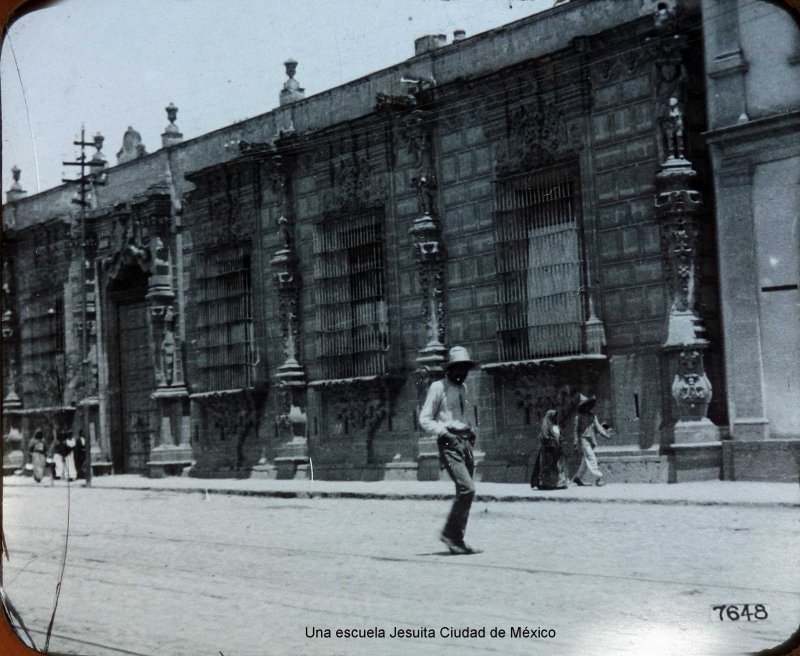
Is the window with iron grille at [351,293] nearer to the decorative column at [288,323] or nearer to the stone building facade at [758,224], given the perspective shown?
the decorative column at [288,323]

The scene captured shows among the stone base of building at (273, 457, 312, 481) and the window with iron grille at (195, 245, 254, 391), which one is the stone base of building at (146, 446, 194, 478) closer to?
the window with iron grille at (195, 245, 254, 391)

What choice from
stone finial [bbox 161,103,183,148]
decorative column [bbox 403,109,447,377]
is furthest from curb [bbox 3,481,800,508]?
stone finial [bbox 161,103,183,148]

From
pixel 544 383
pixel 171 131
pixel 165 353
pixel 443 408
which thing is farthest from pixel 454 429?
pixel 165 353

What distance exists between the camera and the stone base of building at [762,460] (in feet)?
17.8

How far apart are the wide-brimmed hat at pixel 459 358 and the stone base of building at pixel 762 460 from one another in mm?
1695

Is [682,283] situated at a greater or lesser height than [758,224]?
lesser

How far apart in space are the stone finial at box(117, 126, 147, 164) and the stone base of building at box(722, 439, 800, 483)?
14.5ft

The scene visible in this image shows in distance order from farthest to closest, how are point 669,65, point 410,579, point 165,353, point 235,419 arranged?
point 235,419
point 165,353
point 669,65
point 410,579

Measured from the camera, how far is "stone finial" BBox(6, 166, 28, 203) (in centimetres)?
659

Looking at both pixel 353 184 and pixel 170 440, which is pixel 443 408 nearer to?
pixel 353 184

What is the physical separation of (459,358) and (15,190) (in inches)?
122

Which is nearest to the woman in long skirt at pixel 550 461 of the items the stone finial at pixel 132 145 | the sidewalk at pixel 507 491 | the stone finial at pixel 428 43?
the sidewalk at pixel 507 491

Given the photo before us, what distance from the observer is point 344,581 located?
588cm

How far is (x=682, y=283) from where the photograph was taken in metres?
7.38
